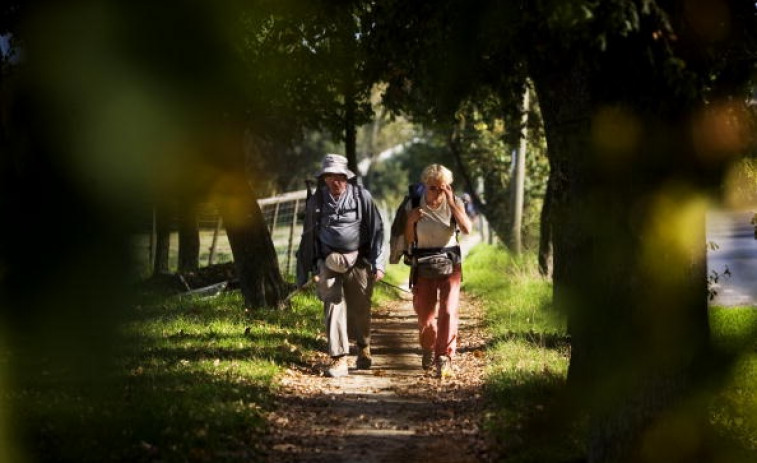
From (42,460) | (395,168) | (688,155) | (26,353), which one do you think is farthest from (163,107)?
(395,168)

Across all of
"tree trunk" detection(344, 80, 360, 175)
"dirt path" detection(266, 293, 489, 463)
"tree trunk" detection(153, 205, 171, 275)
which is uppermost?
"tree trunk" detection(344, 80, 360, 175)

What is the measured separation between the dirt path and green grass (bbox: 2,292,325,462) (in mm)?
265

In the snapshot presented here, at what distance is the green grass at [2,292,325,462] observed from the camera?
67.6 inches

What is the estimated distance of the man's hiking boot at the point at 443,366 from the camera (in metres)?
9.23

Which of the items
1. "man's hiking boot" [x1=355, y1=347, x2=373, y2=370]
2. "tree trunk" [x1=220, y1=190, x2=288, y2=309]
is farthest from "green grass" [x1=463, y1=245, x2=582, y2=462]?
"tree trunk" [x1=220, y1=190, x2=288, y2=309]

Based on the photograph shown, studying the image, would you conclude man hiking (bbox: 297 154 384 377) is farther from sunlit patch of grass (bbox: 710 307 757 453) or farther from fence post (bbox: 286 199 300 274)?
fence post (bbox: 286 199 300 274)

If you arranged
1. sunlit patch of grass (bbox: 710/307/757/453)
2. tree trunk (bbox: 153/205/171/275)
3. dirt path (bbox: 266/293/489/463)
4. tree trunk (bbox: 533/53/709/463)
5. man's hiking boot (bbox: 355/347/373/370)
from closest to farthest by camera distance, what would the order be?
1. tree trunk (bbox: 153/205/171/275)
2. tree trunk (bbox: 533/53/709/463)
3. sunlit patch of grass (bbox: 710/307/757/453)
4. dirt path (bbox: 266/293/489/463)
5. man's hiking boot (bbox: 355/347/373/370)

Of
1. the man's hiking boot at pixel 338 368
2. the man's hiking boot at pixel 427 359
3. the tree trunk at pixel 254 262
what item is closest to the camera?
the man's hiking boot at pixel 338 368

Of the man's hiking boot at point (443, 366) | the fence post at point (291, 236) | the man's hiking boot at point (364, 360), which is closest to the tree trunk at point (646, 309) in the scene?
the man's hiking boot at point (443, 366)

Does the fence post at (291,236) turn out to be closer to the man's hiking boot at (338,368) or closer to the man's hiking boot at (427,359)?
the man's hiking boot at (427,359)

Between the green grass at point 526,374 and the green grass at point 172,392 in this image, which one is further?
the green grass at point 526,374

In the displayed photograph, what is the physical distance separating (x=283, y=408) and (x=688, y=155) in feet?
13.7

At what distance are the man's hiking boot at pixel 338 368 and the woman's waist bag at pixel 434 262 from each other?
1162 mm

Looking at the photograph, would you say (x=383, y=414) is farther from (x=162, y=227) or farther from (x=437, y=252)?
(x=162, y=227)
